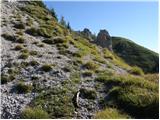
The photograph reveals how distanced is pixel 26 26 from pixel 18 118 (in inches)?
1166

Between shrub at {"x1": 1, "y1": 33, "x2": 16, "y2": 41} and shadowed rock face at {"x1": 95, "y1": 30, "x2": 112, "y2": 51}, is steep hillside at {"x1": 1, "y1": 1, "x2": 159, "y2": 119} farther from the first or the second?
shadowed rock face at {"x1": 95, "y1": 30, "x2": 112, "y2": 51}

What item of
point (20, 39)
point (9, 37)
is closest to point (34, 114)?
point (20, 39)

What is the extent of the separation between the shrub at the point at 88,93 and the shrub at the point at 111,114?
8.36 ft

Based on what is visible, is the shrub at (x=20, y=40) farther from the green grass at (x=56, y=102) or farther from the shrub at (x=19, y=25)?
the green grass at (x=56, y=102)

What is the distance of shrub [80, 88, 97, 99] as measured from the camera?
70.4 ft

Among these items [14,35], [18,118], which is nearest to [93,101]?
[18,118]

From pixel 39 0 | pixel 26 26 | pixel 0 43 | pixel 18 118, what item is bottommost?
pixel 18 118

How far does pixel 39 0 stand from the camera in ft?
234

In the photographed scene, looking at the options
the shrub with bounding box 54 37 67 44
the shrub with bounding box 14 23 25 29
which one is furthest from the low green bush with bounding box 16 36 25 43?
the shrub with bounding box 14 23 25 29

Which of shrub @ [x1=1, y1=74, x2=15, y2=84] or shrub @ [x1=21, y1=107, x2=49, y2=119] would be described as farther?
shrub @ [x1=1, y1=74, x2=15, y2=84]

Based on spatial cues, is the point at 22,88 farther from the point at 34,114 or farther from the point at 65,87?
the point at 34,114

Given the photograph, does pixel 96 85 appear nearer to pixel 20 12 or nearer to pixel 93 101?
pixel 93 101

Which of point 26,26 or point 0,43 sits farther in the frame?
point 26,26

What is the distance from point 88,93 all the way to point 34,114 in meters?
4.95
